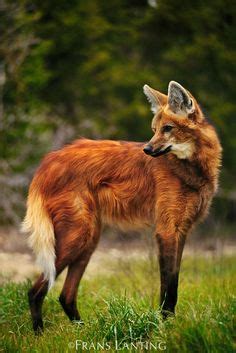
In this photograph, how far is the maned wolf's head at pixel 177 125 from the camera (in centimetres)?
416

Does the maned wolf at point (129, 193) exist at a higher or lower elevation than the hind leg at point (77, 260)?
higher

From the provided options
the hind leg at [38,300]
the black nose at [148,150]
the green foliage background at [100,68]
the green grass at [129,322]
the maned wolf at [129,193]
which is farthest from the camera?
the green foliage background at [100,68]

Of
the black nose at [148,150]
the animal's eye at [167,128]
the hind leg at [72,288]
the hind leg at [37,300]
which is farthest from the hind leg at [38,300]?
the animal's eye at [167,128]

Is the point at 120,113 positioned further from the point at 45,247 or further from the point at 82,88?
the point at 45,247

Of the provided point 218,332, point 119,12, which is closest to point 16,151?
point 119,12

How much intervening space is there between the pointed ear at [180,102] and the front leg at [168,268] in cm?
84

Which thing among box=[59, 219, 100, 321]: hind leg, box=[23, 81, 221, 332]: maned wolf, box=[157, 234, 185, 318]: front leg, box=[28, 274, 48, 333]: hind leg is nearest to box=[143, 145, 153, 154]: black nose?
box=[23, 81, 221, 332]: maned wolf

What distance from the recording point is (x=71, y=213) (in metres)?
4.38

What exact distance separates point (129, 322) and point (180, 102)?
149 cm

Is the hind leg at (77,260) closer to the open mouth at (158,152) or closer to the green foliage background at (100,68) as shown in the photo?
the open mouth at (158,152)

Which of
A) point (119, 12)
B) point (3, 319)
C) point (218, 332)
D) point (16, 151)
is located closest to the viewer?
point (218, 332)

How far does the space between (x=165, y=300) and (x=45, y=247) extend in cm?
89

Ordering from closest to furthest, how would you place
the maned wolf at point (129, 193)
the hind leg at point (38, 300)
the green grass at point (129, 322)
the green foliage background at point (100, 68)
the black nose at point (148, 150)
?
1. the green grass at point (129, 322)
2. the black nose at point (148, 150)
3. the maned wolf at point (129, 193)
4. the hind leg at point (38, 300)
5. the green foliage background at point (100, 68)

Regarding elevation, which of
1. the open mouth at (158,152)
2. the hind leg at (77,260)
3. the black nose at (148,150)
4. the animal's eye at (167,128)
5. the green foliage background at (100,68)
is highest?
the animal's eye at (167,128)
